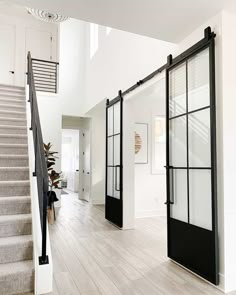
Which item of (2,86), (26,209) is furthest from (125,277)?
(2,86)

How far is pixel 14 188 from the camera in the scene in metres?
3.32

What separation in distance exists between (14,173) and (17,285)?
1.67m

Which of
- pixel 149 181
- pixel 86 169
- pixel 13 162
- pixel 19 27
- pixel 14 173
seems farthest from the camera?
pixel 86 169

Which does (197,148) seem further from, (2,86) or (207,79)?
(2,86)

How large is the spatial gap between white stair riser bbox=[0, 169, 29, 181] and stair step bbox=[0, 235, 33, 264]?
116 cm

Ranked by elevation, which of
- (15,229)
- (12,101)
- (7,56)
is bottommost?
(15,229)

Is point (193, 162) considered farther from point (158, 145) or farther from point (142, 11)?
point (158, 145)

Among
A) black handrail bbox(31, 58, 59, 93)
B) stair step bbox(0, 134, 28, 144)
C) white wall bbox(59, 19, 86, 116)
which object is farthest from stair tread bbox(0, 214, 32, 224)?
black handrail bbox(31, 58, 59, 93)

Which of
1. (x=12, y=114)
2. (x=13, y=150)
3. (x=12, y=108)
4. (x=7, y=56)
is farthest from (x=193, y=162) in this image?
A: (x=7, y=56)

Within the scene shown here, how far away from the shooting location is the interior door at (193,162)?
262 centimetres

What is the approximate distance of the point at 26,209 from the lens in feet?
10.2

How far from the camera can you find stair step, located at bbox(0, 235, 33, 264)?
2.50 meters

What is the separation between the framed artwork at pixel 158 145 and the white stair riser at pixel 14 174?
3288 millimetres

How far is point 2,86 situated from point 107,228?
4.15 metres
